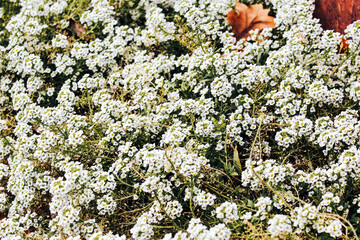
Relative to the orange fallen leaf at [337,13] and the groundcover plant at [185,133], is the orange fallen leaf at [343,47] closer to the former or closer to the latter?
the groundcover plant at [185,133]

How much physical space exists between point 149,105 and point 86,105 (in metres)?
0.95

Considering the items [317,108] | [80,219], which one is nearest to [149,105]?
[80,219]

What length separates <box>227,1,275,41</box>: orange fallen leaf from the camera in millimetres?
4867

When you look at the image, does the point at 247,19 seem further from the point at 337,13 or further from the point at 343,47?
the point at 343,47

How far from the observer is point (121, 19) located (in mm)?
5520

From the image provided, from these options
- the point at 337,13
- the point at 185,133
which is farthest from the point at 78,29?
the point at 337,13

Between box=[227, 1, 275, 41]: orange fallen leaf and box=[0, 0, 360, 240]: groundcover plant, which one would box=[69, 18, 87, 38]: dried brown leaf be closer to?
box=[0, 0, 360, 240]: groundcover plant

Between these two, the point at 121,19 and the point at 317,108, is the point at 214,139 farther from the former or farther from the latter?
the point at 121,19

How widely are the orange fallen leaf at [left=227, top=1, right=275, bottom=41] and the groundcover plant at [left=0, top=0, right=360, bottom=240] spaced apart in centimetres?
12

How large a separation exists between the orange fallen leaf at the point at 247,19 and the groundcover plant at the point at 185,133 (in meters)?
0.12

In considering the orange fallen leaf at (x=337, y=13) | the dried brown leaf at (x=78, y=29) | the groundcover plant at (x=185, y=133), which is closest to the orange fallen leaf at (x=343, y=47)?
the groundcover plant at (x=185, y=133)

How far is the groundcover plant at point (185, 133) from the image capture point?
3.19 meters

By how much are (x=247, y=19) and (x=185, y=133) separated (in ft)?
6.37

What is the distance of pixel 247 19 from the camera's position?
193 inches
